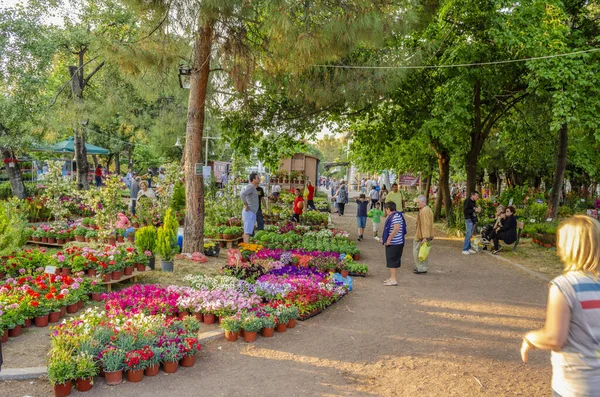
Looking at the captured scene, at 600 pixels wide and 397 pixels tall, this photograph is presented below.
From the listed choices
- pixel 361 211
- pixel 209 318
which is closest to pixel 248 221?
pixel 361 211

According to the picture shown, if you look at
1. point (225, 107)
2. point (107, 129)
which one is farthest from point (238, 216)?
point (107, 129)

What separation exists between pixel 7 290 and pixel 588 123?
457 inches

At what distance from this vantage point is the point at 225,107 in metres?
13.6

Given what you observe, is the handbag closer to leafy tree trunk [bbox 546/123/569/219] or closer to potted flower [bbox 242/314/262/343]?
potted flower [bbox 242/314/262/343]

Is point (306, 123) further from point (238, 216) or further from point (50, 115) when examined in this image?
point (50, 115)

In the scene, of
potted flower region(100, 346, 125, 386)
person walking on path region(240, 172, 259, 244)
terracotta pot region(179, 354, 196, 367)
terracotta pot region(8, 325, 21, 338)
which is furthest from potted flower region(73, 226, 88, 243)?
potted flower region(100, 346, 125, 386)

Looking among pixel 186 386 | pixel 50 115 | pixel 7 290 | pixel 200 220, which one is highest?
pixel 50 115

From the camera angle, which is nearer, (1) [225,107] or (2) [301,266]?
(2) [301,266]

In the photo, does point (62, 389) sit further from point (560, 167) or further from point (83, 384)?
point (560, 167)

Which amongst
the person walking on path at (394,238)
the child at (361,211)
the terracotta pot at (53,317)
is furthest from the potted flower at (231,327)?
the child at (361,211)

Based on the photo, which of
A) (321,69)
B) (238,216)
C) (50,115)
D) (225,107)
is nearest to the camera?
(321,69)

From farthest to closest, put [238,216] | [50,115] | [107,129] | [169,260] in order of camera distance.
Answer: [107,129]
[50,115]
[238,216]
[169,260]

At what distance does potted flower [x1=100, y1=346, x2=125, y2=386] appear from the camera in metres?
4.43

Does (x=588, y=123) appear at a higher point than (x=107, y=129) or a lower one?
lower
